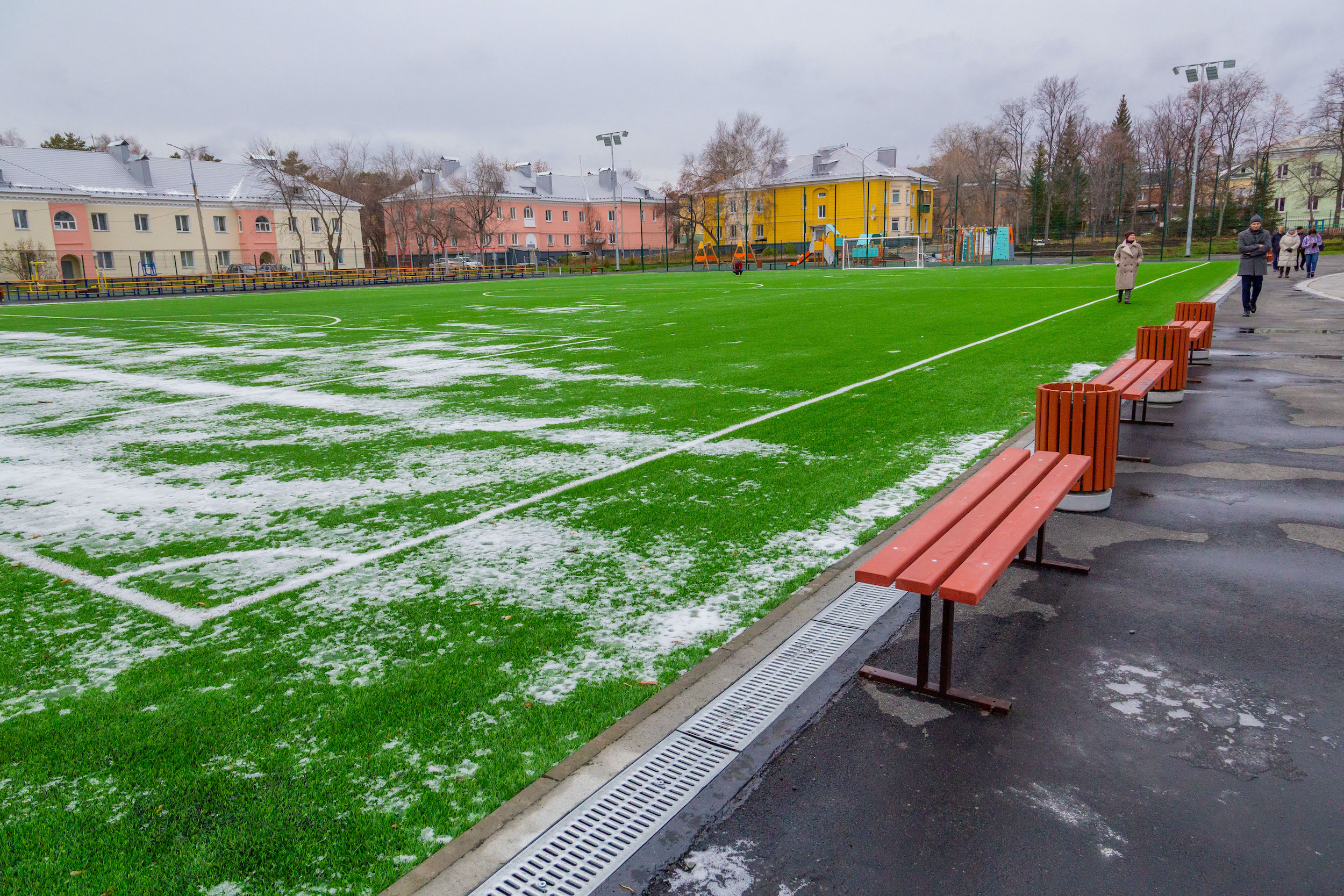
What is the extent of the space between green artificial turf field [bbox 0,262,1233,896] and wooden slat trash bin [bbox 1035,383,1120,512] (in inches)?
40.5

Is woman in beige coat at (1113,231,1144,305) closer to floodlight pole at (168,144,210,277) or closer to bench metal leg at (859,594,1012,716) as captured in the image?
bench metal leg at (859,594,1012,716)

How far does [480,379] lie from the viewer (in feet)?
43.8

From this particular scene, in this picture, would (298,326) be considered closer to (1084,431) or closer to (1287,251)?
(1084,431)

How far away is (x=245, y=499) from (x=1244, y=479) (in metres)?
8.08

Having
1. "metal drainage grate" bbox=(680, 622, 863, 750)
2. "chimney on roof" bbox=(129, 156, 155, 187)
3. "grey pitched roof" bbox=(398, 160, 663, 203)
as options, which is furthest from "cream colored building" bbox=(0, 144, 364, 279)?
"metal drainage grate" bbox=(680, 622, 863, 750)

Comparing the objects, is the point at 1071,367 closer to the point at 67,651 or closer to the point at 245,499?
the point at 245,499

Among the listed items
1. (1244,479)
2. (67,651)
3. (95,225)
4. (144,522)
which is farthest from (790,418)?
(95,225)

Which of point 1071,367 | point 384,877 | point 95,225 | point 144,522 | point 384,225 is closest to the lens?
point 384,877

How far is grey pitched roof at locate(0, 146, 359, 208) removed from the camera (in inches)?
2347

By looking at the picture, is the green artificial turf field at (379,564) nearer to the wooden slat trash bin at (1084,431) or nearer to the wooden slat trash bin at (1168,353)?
the wooden slat trash bin at (1084,431)

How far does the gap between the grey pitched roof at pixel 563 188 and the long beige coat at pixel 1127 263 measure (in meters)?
73.2

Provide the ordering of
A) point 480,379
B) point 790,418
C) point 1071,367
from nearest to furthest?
point 790,418, point 1071,367, point 480,379

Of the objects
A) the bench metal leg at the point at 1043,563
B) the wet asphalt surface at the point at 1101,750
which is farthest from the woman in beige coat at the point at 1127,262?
the bench metal leg at the point at 1043,563

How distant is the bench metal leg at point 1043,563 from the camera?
536 cm
